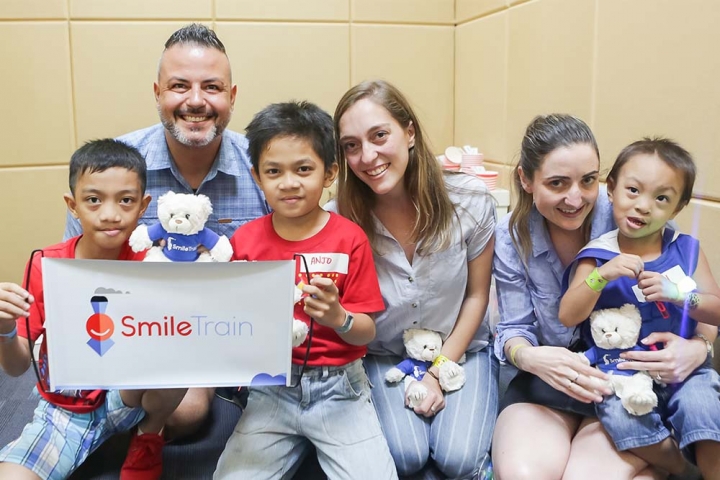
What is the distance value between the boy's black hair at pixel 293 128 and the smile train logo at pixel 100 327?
494mm

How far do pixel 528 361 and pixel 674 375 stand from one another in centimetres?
32

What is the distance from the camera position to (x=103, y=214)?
1.34 metres

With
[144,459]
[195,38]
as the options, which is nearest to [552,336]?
[144,459]

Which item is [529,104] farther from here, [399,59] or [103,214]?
[103,214]

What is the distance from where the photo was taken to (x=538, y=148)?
57.6 inches

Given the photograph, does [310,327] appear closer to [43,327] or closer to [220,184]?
[43,327]

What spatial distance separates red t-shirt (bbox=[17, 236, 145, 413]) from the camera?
1371mm

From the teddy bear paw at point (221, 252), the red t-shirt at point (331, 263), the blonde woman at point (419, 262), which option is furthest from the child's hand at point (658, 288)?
the teddy bear paw at point (221, 252)

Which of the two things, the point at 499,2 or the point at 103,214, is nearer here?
the point at 103,214

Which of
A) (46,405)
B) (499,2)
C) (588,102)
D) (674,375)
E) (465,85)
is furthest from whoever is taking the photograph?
(465,85)

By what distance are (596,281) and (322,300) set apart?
63cm

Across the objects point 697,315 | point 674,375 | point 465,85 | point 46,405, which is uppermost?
point 465,85

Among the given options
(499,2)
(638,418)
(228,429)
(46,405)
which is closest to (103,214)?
(46,405)

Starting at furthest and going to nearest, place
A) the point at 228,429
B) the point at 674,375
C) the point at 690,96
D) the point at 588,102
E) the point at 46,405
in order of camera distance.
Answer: the point at 588,102
the point at 228,429
the point at 690,96
the point at 46,405
the point at 674,375
